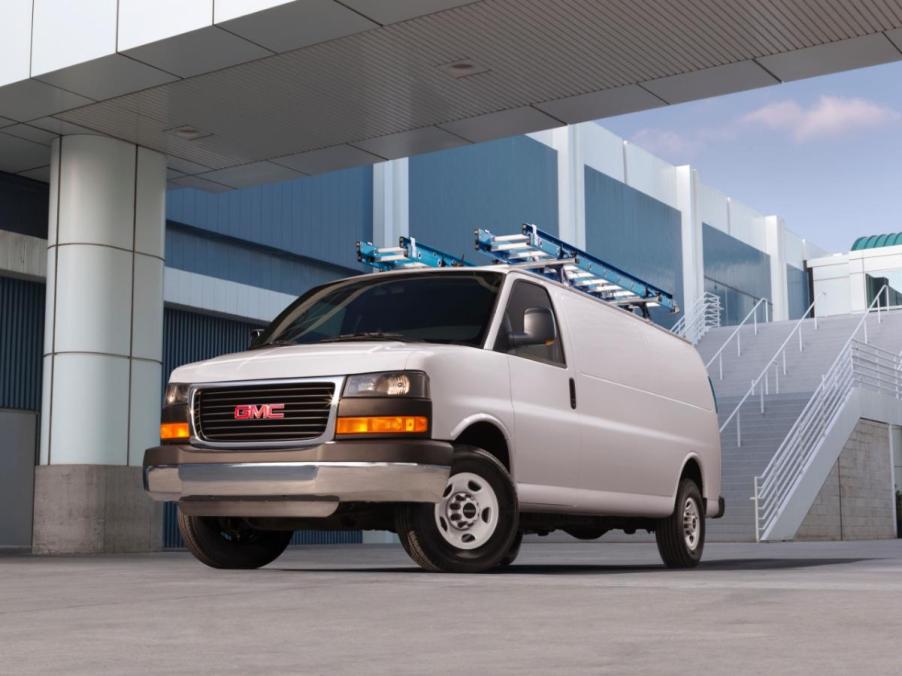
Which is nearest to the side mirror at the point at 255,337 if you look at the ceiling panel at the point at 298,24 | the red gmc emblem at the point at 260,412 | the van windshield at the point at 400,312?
the van windshield at the point at 400,312

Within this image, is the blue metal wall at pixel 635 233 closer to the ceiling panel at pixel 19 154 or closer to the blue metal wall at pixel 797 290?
the blue metal wall at pixel 797 290

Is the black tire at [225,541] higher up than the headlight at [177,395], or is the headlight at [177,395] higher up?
the headlight at [177,395]

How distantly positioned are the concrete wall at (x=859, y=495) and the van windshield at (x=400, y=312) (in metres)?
16.2

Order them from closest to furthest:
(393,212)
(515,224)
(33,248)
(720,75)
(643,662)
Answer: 1. (643,662)
2. (720,75)
3. (33,248)
4. (393,212)
5. (515,224)

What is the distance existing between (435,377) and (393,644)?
431 centimetres

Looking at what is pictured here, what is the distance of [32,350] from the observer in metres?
20.9

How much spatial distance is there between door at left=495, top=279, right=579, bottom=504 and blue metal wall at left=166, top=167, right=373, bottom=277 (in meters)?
14.8

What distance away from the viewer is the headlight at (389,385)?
8969 millimetres

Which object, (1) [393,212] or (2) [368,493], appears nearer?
(2) [368,493]

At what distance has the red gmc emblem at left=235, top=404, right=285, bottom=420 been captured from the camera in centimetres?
926

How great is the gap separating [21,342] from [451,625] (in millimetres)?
16584

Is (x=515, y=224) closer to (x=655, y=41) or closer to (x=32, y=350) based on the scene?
(x=32, y=350)

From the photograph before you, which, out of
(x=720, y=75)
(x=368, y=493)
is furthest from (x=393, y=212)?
(x=368, y=493)

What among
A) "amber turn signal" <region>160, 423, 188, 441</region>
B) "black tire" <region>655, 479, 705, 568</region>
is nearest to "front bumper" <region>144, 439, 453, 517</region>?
"amber turn signal" <region>160, 423, 188, 441</region>
